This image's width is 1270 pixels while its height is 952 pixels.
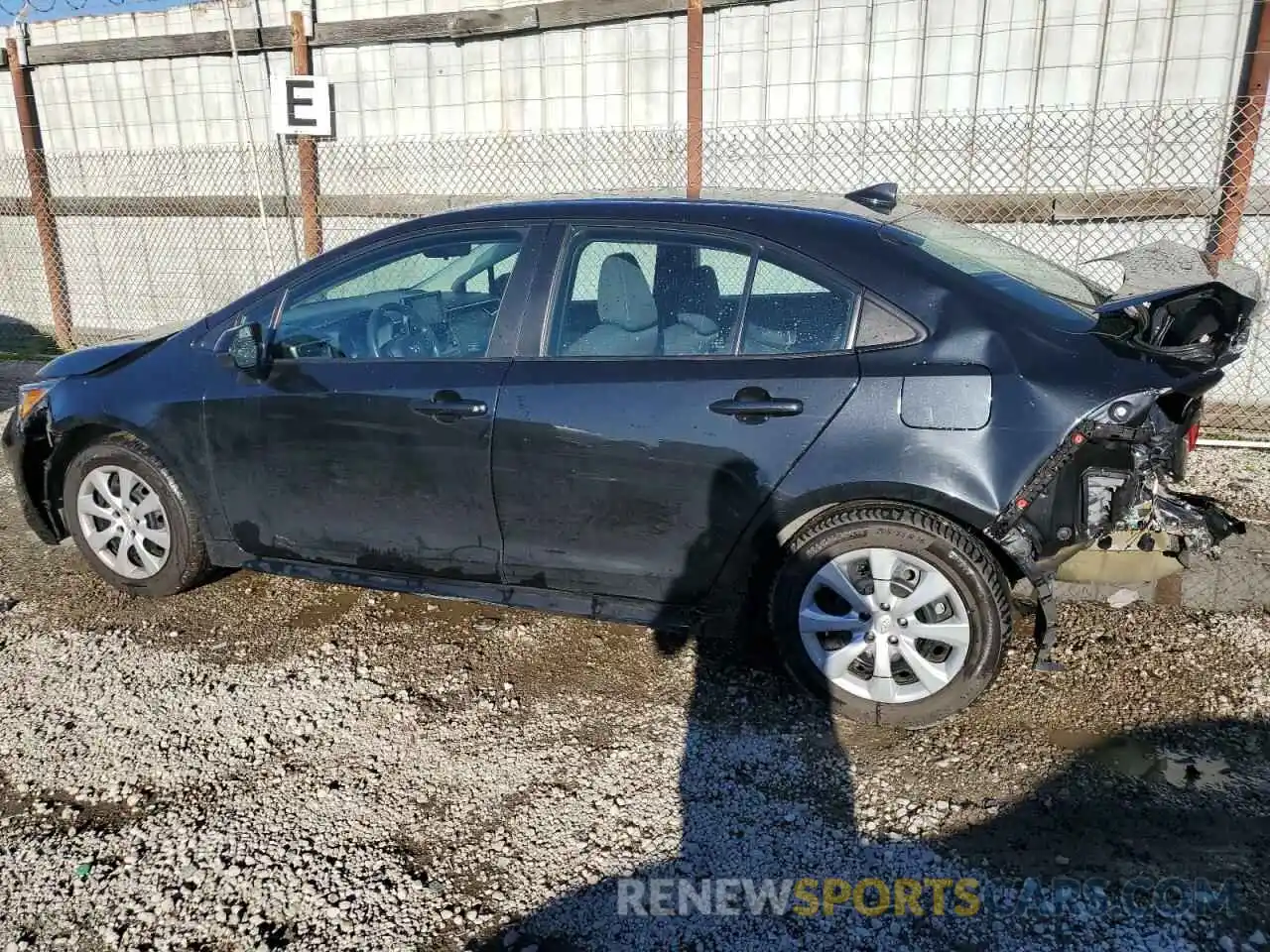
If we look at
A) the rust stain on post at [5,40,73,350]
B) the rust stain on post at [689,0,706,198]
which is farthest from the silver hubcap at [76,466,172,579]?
the rust stain on post at [5,40,73,350]

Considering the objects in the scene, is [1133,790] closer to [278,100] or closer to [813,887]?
[813,887]

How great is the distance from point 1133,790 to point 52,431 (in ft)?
14.5

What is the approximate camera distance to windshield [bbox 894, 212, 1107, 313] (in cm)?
329

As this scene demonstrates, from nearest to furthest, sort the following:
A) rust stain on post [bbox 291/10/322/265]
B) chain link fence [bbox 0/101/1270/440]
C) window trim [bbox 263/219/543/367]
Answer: window trim [bbox 263/219/543/367] → chain link fence [bbox 0/101/1270/440] → rust stain on post [bbox 291/10/322/265]

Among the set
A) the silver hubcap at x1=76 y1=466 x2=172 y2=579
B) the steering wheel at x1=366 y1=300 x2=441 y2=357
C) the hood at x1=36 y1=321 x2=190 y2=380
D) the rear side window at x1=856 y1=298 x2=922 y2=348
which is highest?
the rear side window at x1=856 y1=298 x2=922 y2=348

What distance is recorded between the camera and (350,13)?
8.58 m

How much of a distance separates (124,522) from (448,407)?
5.95 ft

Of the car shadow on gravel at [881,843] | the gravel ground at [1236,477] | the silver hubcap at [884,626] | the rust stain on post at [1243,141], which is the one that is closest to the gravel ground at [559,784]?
the car shadow on gravel at [881,843]

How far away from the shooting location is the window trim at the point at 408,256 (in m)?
3.50

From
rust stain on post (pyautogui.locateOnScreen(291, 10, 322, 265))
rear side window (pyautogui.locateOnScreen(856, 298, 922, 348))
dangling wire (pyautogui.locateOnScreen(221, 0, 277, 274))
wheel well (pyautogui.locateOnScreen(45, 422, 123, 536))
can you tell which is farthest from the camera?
rust stain on post (pyautogui.locateOnScreen(291, 10, 322, 265))

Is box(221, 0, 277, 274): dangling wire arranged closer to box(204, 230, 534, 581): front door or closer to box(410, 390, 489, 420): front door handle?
box(204, 230, 534, 581): front door

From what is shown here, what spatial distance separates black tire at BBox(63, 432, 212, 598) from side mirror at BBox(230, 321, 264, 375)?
0.65 meters

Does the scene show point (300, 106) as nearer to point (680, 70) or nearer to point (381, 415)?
point (680, 70)

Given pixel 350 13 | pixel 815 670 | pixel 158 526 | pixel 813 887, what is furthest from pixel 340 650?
pixel 350 13
